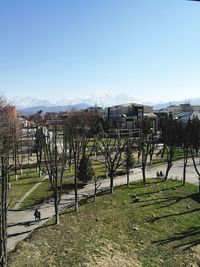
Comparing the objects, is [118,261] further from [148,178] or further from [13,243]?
[148,178]

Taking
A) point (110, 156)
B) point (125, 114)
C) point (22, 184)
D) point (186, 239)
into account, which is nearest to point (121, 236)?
point (186, 239)

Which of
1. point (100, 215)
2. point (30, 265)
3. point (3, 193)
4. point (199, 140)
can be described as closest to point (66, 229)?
point (100, 215)

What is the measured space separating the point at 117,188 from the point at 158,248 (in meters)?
13.5

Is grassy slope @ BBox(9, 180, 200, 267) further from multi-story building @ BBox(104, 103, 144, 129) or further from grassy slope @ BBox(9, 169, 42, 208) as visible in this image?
multi-story building @ BBox(104, 103, 144, 129)

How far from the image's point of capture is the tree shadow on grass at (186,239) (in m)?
23.0

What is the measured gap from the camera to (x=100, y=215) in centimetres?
2666

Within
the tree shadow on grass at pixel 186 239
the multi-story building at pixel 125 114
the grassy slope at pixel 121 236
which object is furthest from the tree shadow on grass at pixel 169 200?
the multi-story building at pixel 125 114

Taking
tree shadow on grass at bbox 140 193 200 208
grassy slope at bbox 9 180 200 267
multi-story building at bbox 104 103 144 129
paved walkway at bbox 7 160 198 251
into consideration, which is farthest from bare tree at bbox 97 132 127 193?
multi-story building at bbox 104 103 144 129

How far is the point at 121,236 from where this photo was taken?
23.1 meters

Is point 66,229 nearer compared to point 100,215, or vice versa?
point 66,229

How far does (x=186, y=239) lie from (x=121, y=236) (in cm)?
451

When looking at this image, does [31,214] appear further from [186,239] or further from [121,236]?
[186,239]

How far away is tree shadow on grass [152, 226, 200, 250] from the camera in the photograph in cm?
2299

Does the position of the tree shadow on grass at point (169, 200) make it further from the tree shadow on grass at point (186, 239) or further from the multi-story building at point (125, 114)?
the multi-story building at point (125, 114)
